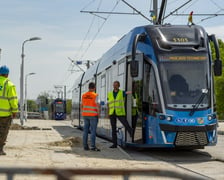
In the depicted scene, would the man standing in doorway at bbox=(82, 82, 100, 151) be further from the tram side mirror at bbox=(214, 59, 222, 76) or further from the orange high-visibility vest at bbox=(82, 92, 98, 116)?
the tram side mirror at bbox=(214, 59, 222, 76)

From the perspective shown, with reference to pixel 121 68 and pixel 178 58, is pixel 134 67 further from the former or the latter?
pixel 121 68

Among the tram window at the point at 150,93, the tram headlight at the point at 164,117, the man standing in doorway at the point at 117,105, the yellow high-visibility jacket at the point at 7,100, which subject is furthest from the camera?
the man standing in doorway at the point at 117,105

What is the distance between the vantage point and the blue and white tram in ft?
38.6

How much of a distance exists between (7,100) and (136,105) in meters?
3.51

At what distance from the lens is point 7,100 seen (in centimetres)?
1093

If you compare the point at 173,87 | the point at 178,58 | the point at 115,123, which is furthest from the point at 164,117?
the point at 115,123

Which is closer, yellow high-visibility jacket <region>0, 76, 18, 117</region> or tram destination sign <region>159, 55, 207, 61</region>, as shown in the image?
yellow high-visibility jacket <region>0, 76, 18, 117</region>

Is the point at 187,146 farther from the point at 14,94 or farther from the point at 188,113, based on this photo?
the point at 14,94

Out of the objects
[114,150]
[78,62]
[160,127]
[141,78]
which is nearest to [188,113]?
[160,127]

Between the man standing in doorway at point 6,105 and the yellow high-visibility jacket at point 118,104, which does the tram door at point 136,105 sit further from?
the man standing in doorway at point 6,105

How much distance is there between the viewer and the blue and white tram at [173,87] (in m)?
11.8

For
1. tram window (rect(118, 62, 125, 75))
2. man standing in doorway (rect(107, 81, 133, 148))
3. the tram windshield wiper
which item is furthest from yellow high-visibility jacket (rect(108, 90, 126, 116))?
the tram windshield wiper

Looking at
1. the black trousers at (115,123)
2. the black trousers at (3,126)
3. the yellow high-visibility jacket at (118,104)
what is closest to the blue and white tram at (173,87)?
the black trousers at (115,123)

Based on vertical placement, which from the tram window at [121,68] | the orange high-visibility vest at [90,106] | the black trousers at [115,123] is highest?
the tram window at [121,68]
